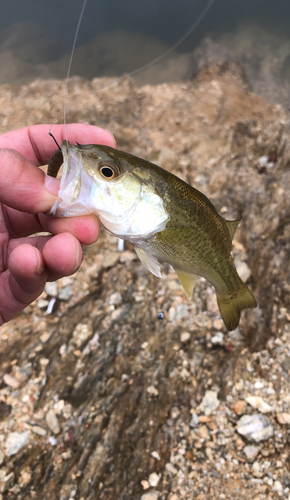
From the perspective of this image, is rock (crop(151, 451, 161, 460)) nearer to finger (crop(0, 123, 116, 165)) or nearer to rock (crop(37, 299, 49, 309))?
rock (crop(37, 299, 49, 309))

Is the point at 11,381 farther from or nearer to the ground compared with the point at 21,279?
nearer to the ground

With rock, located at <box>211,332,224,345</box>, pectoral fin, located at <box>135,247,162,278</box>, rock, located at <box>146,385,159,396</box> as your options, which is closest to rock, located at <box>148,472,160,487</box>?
rock, located at <box>146,385,159,396</box>

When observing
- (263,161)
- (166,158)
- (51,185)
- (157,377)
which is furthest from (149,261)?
(166,158)

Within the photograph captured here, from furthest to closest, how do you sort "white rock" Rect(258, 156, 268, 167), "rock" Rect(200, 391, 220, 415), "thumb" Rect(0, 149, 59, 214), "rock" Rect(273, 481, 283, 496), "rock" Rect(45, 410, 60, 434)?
1. "white rock" Rect(258, 156, 268, 167)
2. "rock" Rect(200, 391, 220, 415)
3. "rock" Rect(45, 410, 60, 434)
4. "rock" Rect(273, 481, 283, 496)
5. "thumb" Rect(0, 149, 59, 214)

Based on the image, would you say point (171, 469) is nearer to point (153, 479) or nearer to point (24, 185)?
point (153, 479)

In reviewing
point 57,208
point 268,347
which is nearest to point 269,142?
point 268,347

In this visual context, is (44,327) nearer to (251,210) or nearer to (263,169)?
(251,210)

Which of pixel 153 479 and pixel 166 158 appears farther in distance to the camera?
pixel 166 158
